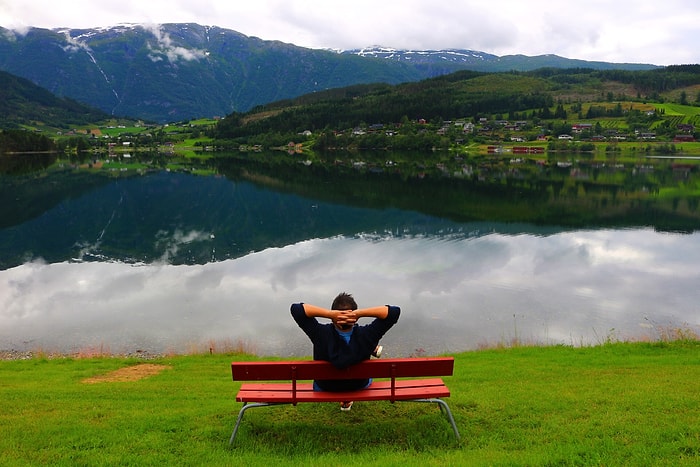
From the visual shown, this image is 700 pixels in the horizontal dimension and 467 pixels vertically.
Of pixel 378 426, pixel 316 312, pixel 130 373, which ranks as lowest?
pixel 130 373

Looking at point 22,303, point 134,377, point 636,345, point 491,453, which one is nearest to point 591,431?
point 491,453

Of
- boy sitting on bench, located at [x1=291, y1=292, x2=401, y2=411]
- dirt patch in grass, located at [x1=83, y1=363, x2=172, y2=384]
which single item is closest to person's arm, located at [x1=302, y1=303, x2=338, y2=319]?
boy sitting on bench, located at [x1=291, y1=292, x2=401, y2=411]

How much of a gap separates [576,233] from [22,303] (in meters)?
43.4

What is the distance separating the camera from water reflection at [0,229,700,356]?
22.1 m

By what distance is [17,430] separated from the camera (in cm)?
910

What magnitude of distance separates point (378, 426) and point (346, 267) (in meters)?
25.4

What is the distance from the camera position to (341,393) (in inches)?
347

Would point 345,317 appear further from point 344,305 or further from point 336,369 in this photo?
point 336,369

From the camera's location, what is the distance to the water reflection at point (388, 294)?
2209 centimetres

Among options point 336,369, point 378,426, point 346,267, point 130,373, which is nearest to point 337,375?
point 336,369

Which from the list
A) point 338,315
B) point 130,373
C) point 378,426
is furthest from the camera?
point 130,373

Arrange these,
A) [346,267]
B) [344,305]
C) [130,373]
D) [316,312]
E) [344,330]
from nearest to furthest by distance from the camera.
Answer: [316,312] < [344,305] < [344,330] < [130,373] < [346,267]

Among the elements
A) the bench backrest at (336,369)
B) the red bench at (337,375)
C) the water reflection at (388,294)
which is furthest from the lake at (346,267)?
the bench backrest at (336,369)

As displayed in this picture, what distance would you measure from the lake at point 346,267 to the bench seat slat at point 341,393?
1114 centimetres
